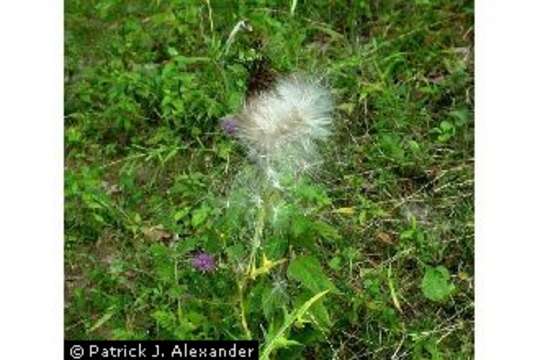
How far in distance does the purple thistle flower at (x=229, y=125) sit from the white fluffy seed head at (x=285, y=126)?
3cm

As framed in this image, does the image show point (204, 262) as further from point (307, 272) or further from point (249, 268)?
point (307, 272)

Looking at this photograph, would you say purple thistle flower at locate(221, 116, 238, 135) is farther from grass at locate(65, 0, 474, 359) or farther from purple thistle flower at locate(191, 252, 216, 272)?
purple thistle flower at locate(191, 252, 216, 272)

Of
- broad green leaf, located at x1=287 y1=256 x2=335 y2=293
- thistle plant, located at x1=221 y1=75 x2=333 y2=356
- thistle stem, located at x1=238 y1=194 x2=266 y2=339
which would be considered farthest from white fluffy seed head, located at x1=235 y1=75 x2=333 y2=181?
broad green leaf, located at x1=287 y1=256 x2=335 y2=293

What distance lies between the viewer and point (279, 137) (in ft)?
9.49

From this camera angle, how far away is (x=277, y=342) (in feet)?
8.93

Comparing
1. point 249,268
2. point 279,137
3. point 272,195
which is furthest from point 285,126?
point 249,268

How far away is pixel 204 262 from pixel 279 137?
38 centimetres

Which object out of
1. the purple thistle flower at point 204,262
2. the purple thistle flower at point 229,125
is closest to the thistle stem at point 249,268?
the purple thistle flower at point 204,262
